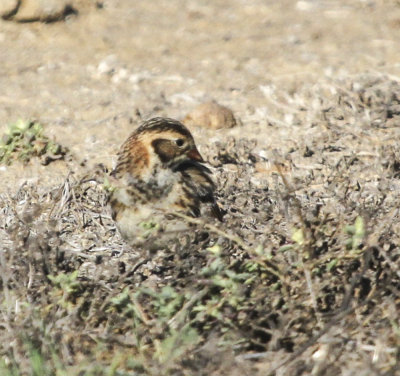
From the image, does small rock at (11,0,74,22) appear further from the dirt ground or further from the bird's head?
the bird's head

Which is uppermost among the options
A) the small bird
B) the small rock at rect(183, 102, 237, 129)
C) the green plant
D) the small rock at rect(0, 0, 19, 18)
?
the small bird

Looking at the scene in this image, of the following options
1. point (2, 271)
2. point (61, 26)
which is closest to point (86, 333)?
point (2, 271)

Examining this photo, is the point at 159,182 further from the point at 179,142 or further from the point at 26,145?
the point at 26,145

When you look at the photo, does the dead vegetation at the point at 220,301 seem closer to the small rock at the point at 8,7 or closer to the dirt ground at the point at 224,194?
the dirt ground at the point at 224,194

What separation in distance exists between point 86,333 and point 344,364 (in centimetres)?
122

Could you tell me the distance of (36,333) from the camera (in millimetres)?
4262

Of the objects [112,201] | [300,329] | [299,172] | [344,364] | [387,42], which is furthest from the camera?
[387,42]

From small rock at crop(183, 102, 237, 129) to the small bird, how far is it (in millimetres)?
1653

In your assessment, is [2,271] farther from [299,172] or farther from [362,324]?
[299,172]

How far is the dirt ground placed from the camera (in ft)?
14.1

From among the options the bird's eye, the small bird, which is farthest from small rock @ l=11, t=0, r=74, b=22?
the bird's eye

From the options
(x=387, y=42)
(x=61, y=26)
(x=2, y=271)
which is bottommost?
(x=387, y=42)

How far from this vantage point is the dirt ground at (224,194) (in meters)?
4.30

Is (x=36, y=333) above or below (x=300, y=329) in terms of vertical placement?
above
